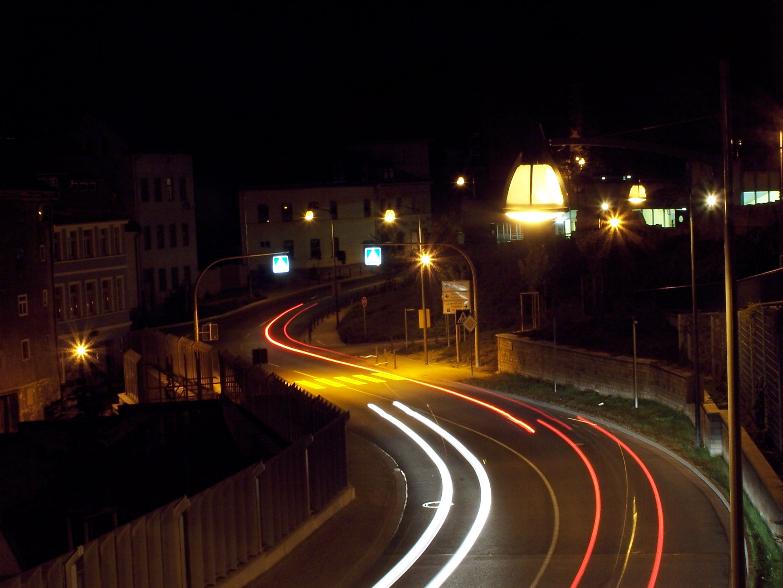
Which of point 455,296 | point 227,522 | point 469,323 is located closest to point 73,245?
point 455,296

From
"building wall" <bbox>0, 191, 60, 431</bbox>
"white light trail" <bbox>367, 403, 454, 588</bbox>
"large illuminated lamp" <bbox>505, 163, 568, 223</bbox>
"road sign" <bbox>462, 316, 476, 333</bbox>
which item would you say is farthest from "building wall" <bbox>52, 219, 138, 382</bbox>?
"large illuminated lamp" <bbox>505, 163, 568, 223</bbox>

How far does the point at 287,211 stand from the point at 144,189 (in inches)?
633

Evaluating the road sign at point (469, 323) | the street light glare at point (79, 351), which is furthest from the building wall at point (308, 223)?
the road sign at point (469, 323)

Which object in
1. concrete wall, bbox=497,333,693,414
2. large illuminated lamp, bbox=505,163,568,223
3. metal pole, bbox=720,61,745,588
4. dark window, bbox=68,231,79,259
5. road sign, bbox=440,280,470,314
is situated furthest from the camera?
dark window, bbox=68,231,79,259

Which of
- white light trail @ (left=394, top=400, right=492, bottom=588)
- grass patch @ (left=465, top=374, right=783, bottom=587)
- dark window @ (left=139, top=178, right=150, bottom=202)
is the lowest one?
white light trail @ (left=394, top=400, right=492, bottom=588)

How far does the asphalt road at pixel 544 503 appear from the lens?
17219 mm

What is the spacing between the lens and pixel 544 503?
22125 mm

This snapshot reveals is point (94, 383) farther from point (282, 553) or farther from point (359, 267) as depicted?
point (282, 553)

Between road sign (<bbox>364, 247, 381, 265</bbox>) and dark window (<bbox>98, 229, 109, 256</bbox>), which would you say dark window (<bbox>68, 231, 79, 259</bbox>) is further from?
road sign (<bbox>364, 247, 381, 265</bbox>)

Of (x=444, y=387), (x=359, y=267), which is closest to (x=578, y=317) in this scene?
(x=444, y=387)

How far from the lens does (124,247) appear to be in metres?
67.0

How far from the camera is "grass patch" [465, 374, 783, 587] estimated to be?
54.3 feet

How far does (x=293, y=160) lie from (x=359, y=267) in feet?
33.4

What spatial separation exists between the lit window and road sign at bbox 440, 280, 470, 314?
22.7 meters
